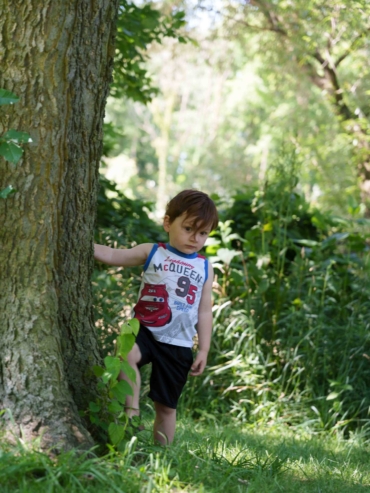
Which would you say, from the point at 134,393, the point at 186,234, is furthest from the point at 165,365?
the point at 186,234

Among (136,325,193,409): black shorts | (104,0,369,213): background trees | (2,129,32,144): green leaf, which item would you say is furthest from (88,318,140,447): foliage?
(104,0,369,213): background trees

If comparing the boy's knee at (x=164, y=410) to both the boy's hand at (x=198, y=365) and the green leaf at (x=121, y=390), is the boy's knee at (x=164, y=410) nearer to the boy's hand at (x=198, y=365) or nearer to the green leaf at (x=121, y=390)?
the boy's hand at (x=198, y=365)

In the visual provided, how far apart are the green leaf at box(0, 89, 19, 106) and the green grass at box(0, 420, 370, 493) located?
124 cm

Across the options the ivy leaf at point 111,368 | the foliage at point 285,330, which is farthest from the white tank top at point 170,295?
the foliage at point 285,330

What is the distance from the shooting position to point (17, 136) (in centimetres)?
241

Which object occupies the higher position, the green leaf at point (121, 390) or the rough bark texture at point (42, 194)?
the rough bark texture at point (42, 194)

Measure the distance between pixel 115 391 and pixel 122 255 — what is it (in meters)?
0.79

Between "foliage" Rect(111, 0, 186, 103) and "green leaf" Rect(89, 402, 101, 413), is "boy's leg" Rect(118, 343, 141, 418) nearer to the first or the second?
"green leaf" Rect(89, 402, 101, 413)

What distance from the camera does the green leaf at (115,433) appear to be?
2.53 m

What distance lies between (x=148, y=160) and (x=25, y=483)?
35341 mm

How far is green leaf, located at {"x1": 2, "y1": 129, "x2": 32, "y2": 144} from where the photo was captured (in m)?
2.41

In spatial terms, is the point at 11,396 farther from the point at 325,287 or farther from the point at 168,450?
the point at 325,287

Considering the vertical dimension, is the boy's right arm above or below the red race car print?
above

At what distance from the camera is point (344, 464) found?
342 cm
